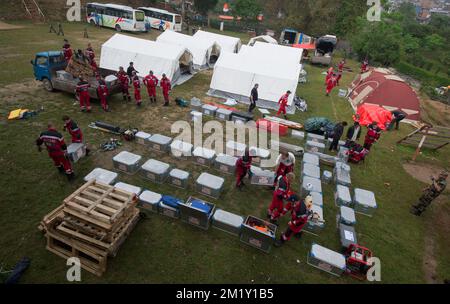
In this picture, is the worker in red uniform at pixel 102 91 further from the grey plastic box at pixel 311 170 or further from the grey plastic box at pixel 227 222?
the grey plastic box at pixel 311 170

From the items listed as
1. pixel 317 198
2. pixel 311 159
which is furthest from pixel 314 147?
pixel 317 198

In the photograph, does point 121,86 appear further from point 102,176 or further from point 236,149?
point 236,149

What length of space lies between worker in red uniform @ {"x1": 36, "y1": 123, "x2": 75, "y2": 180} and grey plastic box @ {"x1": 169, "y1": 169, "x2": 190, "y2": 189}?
3.12 meters

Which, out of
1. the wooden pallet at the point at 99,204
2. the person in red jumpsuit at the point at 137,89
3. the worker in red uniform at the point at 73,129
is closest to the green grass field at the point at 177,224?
the person in red jumpsuit at the point at 137,89

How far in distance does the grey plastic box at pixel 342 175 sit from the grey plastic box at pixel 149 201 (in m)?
6.49

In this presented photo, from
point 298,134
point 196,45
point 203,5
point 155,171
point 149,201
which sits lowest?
point 149,201

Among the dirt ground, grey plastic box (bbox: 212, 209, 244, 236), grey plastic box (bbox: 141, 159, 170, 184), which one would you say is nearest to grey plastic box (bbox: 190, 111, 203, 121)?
grey plastic box (bbox: 141, 159, 170, 184)

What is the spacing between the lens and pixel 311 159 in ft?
33.9

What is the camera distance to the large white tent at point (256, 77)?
50.6 ft

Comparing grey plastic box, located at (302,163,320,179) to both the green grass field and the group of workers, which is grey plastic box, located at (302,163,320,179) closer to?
the green grass field

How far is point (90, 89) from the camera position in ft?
41.4

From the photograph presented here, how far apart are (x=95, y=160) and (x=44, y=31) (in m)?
24.9

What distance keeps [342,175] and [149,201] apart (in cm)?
699

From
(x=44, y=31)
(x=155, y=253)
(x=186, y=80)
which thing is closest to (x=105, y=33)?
(x=44, y=31)
